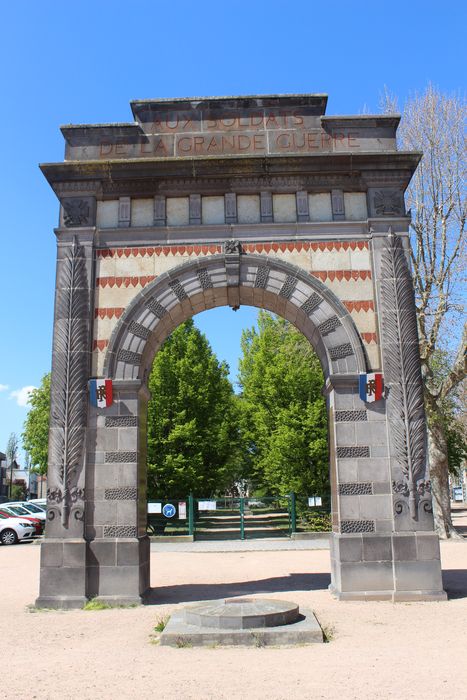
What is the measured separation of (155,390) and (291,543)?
1080 centimetres

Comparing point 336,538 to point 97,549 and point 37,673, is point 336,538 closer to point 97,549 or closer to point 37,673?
point 97,549

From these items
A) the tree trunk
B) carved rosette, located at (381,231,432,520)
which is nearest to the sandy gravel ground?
carved rosette, located at (381,231,432,520)

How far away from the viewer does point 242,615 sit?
25.6 ft

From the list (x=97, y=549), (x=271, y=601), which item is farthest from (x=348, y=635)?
(x=97, y=549)

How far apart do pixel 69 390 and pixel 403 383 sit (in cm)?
620

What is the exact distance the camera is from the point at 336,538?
35.7ft

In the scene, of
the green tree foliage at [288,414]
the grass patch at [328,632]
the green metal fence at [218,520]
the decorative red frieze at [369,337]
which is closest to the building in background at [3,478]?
the green tree foliage at [288,414]

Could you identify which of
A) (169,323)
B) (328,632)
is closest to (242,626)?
A: (328,632)

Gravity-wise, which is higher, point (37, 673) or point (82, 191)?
point (82, 191)

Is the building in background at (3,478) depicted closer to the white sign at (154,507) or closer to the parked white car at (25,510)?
the parked white car at (25,510)

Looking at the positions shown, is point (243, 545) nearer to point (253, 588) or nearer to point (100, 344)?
point (253, 588)

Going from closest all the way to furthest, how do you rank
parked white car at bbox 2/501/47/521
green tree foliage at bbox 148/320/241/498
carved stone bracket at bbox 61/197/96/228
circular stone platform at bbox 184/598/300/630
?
circular stone platform at bbox 184/598/300/630 → carved stone bracket at bbox 61/197/96/228 → parked white car at bbox 2/501/47/521 → green tree foliage at bbox 148/320/241/498

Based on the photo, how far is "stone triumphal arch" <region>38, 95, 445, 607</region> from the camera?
1070 cm

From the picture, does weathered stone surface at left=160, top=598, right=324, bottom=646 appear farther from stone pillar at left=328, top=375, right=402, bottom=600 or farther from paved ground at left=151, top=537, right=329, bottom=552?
paved ground at left=151, top=537, right=329, bottom=552
